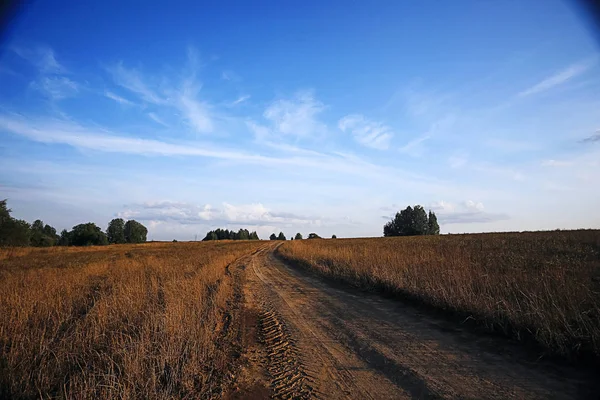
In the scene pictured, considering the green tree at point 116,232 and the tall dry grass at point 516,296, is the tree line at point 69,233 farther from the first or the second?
the tall dry grass at point 516,296

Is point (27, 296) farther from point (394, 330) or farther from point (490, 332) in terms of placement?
point (490, 332)

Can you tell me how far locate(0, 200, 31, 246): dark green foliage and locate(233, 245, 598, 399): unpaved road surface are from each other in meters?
52.9

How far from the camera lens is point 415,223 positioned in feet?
281

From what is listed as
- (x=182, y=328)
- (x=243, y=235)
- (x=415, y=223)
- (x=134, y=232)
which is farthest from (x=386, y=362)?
(x=243, y=235)

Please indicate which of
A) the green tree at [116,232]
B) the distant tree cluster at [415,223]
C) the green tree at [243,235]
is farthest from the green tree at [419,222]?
the green tree at [116,232]

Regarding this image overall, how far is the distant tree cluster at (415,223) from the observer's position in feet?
279

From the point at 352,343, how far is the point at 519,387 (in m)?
2.55

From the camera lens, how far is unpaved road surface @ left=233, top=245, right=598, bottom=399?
386cm

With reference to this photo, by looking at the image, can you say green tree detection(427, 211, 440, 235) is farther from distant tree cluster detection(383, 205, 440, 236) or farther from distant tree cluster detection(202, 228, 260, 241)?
distant tree cluster detection(202, 228, 260, 241)

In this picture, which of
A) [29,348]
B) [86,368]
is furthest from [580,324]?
[29,348]

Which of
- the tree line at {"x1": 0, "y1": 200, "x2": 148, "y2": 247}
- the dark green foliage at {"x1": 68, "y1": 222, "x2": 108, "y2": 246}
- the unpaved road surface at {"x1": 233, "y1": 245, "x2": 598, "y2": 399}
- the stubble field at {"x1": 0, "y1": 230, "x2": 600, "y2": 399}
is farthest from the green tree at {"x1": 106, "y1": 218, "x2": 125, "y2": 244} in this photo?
the unpaved road surface at {"x1": 233, "y1": 245, "x2": 598, "y2": 399}

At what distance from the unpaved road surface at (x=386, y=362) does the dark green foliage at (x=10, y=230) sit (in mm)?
52918

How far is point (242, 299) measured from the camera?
9727 mm

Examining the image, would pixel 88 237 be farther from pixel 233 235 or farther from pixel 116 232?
pixel 233 235
